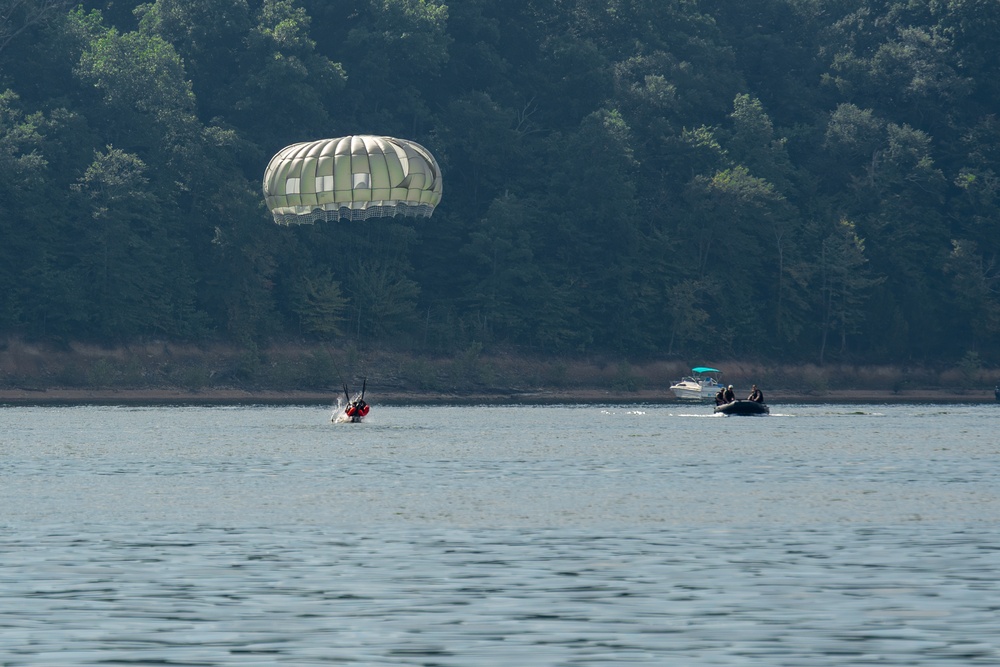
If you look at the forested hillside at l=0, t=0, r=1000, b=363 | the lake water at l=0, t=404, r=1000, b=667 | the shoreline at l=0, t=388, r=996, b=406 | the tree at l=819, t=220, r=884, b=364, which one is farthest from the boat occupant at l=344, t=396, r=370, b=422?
the tree at l=819, t=220, r=884, b=364

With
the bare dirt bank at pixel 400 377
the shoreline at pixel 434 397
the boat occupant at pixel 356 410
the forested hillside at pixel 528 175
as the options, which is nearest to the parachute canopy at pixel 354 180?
the boat occupant at pixel 356 410

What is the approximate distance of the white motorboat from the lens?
120938 mm

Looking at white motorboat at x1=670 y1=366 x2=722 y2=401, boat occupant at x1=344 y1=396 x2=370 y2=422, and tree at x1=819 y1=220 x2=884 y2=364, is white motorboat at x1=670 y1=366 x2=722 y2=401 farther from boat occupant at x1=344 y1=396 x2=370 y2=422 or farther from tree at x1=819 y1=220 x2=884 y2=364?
boat occupant at x1=344 y1=396 x2=370 y2=422

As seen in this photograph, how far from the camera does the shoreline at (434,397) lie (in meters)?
111

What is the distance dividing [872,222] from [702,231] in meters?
16.5

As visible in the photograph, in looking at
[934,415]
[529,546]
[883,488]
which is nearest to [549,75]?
[934,415]

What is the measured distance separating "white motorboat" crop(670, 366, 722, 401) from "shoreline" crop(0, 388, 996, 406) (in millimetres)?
1435

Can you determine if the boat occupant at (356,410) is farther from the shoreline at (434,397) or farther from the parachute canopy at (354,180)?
the shoreline at (434,397)

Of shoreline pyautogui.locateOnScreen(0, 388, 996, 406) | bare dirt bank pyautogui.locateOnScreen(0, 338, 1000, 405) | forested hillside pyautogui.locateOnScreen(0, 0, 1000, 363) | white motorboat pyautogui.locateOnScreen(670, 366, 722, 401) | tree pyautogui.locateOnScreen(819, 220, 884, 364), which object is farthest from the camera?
tree pyautogui.locateOnScreen(819, 220, 884, 364)

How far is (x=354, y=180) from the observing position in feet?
261

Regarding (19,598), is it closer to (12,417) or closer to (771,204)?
(12,417)

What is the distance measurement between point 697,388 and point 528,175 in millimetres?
26534

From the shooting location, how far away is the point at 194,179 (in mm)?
122125

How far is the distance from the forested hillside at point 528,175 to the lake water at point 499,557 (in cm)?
6074
